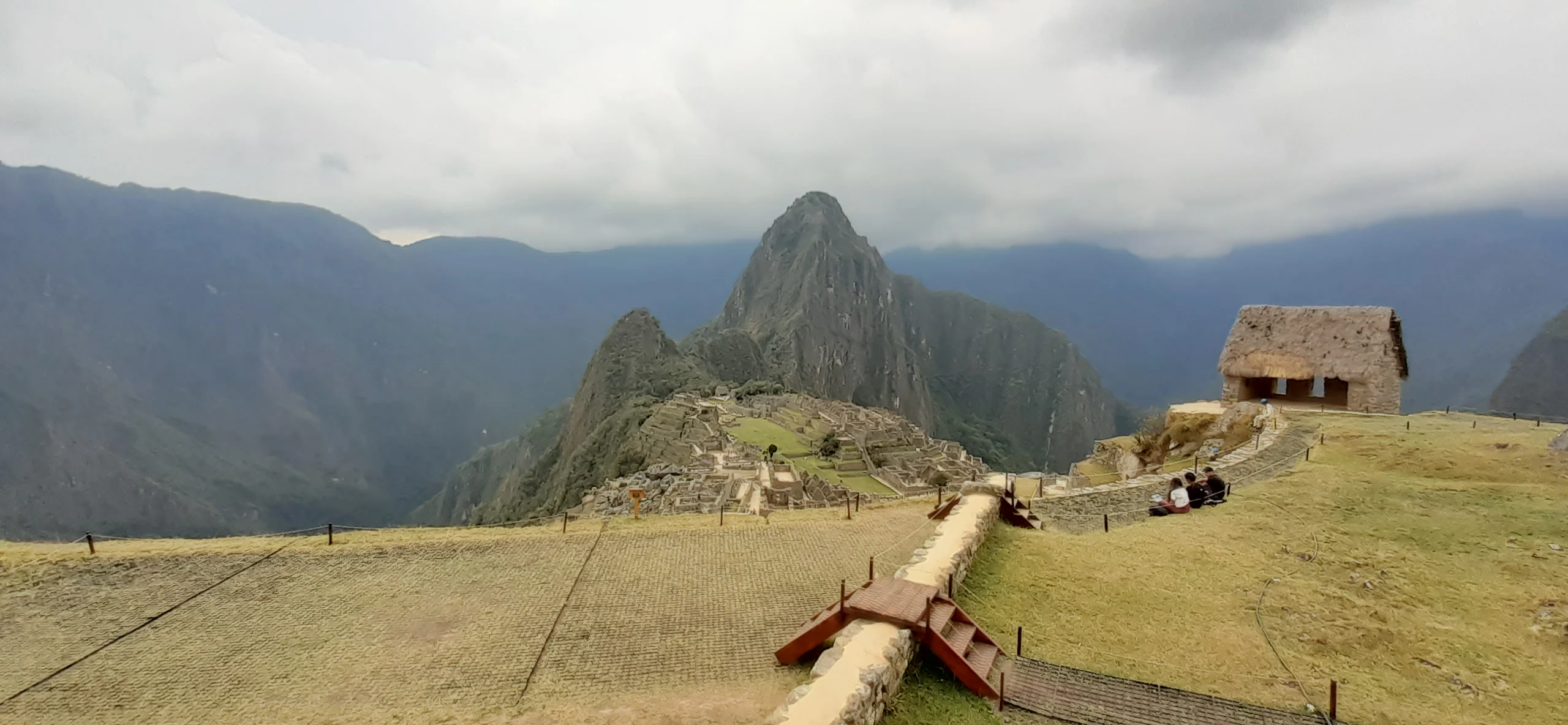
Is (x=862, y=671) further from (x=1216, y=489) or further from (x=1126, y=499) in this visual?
(x=1126, y=499)

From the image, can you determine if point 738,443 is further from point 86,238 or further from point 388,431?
point 86,238

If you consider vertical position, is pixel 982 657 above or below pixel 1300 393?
below

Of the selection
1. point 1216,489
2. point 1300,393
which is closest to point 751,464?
point 1300,393

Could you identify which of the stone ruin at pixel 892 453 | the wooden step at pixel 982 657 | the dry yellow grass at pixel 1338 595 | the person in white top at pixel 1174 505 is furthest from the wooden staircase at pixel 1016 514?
the stone ruin at pixel 892 453

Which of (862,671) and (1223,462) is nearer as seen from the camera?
(862,671)

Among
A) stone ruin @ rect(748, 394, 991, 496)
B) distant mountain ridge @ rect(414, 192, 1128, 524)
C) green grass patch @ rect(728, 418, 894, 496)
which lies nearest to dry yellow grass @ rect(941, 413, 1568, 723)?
stone ruin @ rect(748, 394, 991, 496)

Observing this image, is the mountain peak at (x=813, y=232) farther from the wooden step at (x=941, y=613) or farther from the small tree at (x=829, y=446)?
the wooden step at (x=941, y=613)

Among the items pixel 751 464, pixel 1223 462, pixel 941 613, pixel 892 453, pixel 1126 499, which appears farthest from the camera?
pixel 892 453
